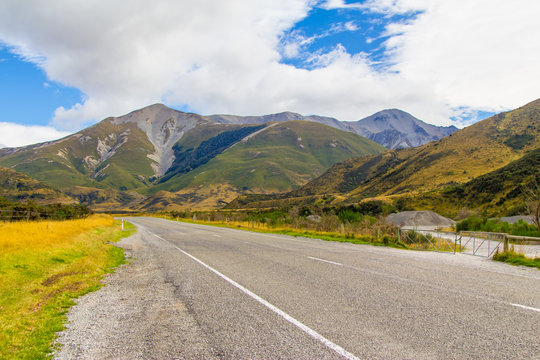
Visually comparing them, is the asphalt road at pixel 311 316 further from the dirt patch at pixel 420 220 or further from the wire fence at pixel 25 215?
the dirt patch at pixel 420 220

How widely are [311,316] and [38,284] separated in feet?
24.5

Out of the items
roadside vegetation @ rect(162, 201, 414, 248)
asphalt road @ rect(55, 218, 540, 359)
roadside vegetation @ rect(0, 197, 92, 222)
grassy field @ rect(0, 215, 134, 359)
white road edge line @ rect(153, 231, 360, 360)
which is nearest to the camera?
white road edge line @ rect(153, 231, 360, 360)

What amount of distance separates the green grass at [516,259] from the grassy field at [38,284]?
540 inches

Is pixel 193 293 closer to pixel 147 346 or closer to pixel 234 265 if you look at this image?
pixel 147 346

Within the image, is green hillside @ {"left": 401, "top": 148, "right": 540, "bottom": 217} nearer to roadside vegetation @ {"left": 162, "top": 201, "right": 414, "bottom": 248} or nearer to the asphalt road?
roadside vegetation @ {"left": 162, "top": 201, "right": 414, "bottom": 248}

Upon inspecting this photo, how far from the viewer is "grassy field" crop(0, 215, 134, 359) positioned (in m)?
4.71

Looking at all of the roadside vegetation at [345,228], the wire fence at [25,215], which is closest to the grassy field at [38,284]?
the wire fence at [25,215]

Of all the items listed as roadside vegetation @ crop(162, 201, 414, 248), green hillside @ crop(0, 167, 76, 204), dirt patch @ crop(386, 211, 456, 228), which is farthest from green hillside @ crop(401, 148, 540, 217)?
green hillside @ crop(0, 167, 76, 204)

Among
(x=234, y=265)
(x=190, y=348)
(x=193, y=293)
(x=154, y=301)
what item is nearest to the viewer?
(x=190, y=348)

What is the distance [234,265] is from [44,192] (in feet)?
606

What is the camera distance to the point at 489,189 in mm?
54938

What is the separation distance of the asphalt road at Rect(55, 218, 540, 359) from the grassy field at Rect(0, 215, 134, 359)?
385mm

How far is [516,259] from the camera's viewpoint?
40.6 feet

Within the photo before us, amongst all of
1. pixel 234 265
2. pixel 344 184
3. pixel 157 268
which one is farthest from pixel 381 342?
pixel 344 184
